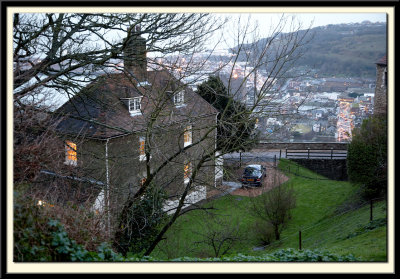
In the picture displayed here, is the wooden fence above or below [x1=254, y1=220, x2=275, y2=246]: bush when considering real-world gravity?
above

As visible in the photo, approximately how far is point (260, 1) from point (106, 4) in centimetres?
187

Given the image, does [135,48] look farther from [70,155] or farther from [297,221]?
[297,221]

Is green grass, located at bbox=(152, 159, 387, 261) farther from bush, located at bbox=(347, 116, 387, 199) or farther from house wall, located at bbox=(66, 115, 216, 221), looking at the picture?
house wall, located at bbox=(66, 115, 216, 221)

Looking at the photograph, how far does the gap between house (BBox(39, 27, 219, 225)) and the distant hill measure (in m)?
2.59

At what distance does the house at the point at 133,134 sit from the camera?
7.50 m

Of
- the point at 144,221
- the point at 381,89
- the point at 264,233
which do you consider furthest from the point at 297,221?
the point at 381,89

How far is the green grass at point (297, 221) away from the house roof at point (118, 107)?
2642mm

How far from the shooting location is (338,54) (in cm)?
802

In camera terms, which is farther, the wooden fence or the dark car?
the wooden fence

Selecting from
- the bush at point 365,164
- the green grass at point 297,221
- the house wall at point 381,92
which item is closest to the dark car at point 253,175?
the green grass at point 297,221

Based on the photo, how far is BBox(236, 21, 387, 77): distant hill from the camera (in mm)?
7073

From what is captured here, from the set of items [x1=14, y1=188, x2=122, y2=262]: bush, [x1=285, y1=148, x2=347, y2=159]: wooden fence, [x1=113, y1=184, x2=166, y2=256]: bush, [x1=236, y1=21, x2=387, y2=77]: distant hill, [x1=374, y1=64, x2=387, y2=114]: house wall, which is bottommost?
[x1=113, y1=184, x2=166, y2=256]: bush

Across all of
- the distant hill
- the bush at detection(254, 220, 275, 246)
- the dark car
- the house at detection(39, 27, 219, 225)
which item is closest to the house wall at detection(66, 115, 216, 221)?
the house at detection(39, 27, 219, 225)
